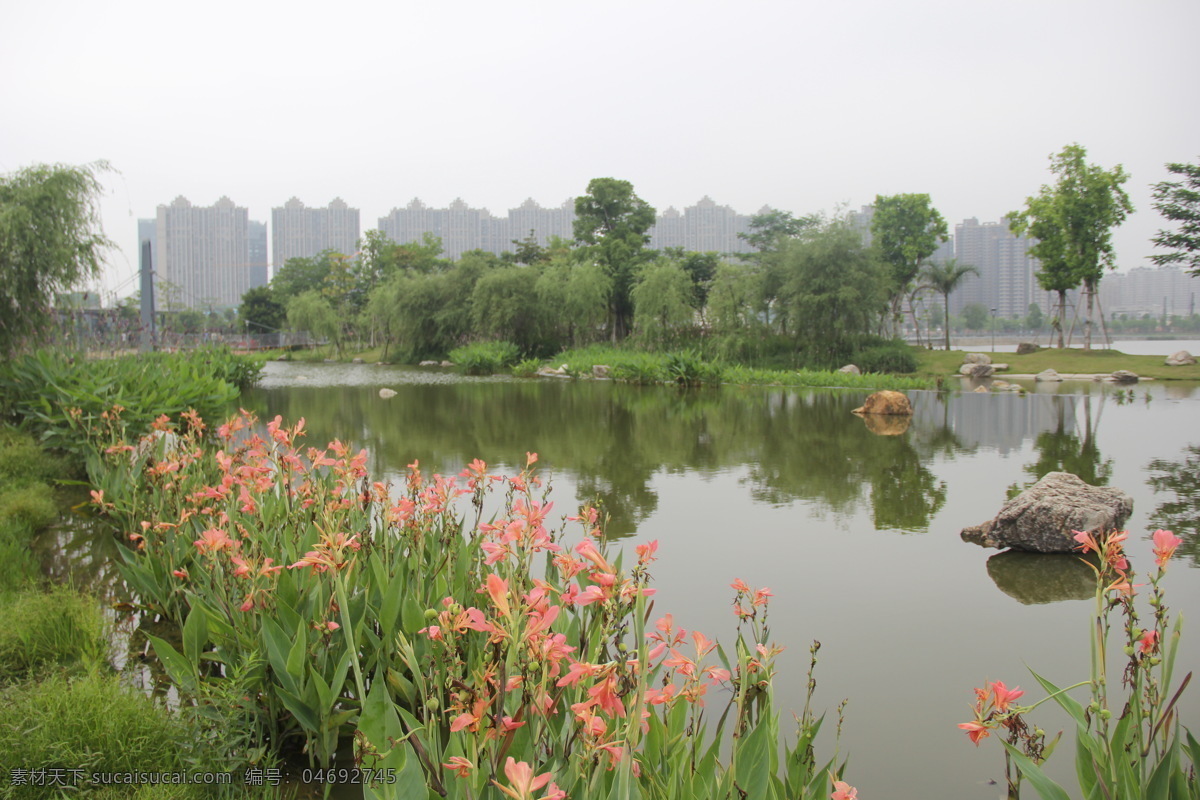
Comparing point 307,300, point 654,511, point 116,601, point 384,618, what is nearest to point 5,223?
point 116,601

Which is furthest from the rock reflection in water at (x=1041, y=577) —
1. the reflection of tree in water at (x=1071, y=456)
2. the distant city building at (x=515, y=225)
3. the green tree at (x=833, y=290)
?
the distant city building at (x=515, y=225)

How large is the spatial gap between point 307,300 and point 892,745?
3622 cm

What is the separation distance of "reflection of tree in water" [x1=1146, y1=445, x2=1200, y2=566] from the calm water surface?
28 mm

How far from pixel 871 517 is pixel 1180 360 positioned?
2136cm

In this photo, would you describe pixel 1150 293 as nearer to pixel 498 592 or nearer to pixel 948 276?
pixel 948 276

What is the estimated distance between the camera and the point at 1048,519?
15.3 ft

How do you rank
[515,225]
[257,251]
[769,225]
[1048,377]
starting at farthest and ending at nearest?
1. [257,251]
2. [515,225]
3. [769,225]
4. [1048,377]

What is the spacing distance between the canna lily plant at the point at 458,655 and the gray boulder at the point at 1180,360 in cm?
2397

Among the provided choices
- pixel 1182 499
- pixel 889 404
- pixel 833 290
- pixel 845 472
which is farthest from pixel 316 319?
pixel 1182 499

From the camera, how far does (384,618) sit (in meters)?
2.30

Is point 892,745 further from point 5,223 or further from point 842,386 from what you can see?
point 842,386

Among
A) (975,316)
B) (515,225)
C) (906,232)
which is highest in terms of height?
(515,225)

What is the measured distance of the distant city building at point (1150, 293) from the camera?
52859mm

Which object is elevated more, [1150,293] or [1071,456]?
[1150,293]
